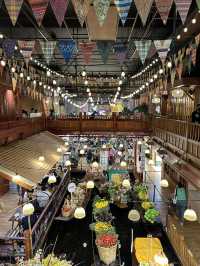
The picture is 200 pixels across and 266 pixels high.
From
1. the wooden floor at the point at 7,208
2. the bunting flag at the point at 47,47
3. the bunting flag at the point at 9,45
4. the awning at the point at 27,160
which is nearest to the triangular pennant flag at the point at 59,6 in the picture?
the bunting flag at the point at 47,47

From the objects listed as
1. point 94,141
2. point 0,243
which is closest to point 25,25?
point 0,243

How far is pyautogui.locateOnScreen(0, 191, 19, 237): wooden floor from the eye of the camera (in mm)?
11766

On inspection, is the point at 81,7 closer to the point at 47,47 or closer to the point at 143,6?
the point at 143,6

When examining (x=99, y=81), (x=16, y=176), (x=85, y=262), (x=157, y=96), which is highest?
(x=99, y=81)

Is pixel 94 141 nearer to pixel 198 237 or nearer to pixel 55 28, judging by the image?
pixel 55 28

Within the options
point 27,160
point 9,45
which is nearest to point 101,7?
point 9,45

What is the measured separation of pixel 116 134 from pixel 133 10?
28.9ft

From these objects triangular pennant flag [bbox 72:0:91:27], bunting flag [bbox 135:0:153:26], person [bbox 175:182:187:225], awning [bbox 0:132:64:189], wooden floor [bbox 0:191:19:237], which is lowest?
wooden floor [bbox 0:191:19:237]

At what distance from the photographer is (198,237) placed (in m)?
11.0

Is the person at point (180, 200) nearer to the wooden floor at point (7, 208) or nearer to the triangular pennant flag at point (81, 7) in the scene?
the wooden floor at point (7, 208)

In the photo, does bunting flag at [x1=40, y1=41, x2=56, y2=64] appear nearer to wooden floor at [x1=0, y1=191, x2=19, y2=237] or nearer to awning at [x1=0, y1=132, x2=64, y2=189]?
awning at [x1=0, y1=132, x2=64, y2=189]

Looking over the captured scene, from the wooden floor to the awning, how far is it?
2.87m

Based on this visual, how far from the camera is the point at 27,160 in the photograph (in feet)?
38.2

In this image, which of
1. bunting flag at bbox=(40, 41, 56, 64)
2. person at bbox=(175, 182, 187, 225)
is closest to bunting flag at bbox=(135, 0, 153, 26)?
bunting flag at bbox=(40, 41, 56, 64)
